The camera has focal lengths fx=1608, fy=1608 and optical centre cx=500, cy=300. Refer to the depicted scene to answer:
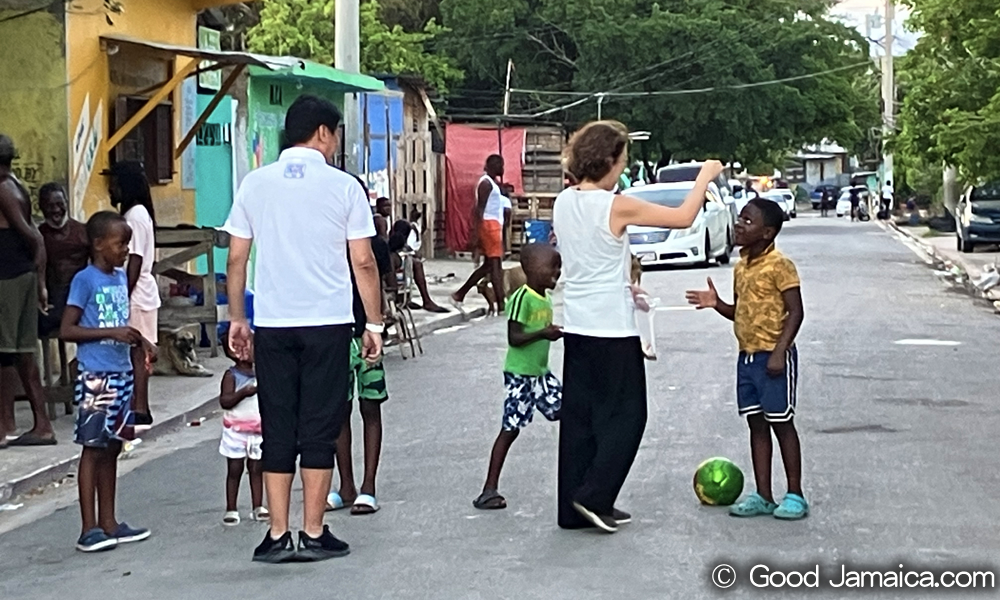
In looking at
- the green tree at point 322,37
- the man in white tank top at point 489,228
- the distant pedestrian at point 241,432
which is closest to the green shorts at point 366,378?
the distant pedestrian at point 241,432

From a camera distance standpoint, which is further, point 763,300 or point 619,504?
point 619,504

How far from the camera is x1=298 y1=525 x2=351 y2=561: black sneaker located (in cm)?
703

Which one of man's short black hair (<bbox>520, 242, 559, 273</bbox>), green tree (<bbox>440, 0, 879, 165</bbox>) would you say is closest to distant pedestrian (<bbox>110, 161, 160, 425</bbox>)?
man's short black hair (<bbox>520, 242, 559, 273</bbox>)

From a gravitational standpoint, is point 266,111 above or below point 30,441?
above

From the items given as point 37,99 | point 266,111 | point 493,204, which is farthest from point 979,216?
point 37,99

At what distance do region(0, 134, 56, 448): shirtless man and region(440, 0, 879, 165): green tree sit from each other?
3750cm

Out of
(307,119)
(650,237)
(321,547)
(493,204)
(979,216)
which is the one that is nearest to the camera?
(307,119)

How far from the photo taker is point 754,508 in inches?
307

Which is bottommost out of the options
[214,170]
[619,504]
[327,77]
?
[619,504]

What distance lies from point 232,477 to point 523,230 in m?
22.2


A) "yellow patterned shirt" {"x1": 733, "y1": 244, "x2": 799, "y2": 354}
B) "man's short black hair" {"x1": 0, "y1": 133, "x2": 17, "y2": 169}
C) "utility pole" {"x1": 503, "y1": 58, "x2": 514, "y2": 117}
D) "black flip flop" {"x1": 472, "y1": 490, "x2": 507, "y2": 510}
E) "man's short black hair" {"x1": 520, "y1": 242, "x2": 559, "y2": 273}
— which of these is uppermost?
"utility pole" {"x1": 503, "y1": 58, "x2": 514, "y2": 117}

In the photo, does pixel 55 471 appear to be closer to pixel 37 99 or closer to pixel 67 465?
pixel 67 465

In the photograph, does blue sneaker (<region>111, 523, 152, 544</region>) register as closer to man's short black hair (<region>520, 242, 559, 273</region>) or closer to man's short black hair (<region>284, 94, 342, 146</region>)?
man's short black hair (<region>284, 94, 342, 146</region>)

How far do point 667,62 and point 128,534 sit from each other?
42170 millimetres
